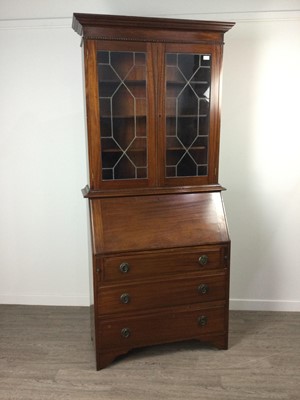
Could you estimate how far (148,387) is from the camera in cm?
198

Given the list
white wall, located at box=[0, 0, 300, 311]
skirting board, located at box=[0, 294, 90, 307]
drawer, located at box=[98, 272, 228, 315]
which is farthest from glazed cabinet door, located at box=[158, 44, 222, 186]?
skirting board, located at box=[0, 294, 90, 307]

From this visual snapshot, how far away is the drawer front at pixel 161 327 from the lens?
83.8 inches

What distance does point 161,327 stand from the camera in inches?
86.7

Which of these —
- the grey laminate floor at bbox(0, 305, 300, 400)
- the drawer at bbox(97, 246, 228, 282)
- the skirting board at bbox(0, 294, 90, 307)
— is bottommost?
the grey laminate floor at bbox(0, 305, 300, 400)

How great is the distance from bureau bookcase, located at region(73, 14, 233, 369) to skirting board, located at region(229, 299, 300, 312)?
64cm

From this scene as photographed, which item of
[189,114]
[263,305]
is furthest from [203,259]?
[263,305]

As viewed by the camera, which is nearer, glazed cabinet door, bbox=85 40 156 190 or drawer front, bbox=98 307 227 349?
glazed cabinet door, bbox=85 40 156 190

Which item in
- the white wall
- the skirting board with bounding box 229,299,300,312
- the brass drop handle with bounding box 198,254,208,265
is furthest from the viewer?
the skirting board with bounding box 229,299,300,312

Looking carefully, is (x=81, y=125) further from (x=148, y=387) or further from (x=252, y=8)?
(x=148, y=387)

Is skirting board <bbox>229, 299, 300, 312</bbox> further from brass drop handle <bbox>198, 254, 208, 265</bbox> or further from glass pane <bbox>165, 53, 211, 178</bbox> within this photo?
glass pane <bbox>165, 53, 211, 178</bbox>

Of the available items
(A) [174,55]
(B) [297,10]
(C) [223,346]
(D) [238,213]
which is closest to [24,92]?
(A) [174,55]

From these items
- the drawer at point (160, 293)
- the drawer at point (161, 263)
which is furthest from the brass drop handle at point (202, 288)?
the drawer at point (161, 263)

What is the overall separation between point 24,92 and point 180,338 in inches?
83.7

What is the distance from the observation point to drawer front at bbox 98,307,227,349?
213cm
